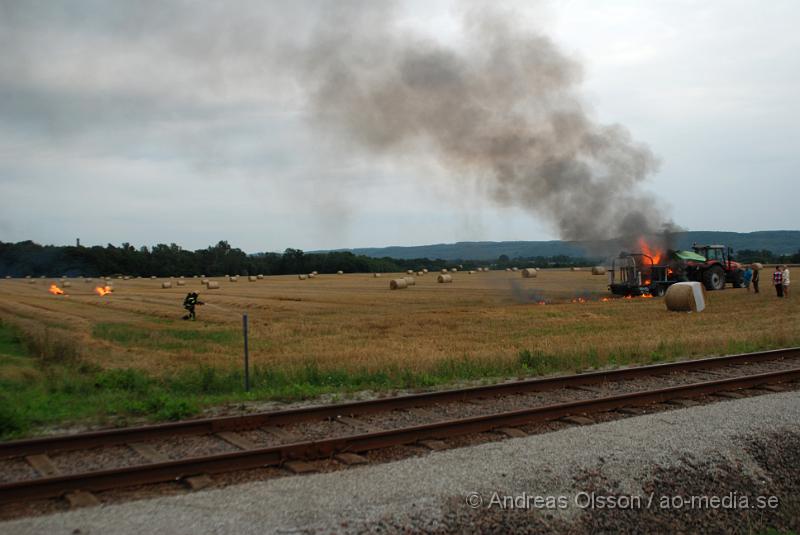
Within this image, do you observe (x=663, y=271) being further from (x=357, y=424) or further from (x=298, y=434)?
(x=298, y=434)

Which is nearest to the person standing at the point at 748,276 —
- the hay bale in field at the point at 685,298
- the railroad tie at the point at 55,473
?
the hay bale in field at the point at 685,298

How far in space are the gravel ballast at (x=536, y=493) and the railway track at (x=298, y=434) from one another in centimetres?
59

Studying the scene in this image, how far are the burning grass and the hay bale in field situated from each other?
0.56 meters

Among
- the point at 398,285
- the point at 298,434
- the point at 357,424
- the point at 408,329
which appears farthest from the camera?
the point at 398,285

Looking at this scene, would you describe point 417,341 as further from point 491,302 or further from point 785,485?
point 491,302

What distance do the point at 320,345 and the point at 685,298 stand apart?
14933 mm

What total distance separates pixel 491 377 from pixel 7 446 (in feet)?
26.8

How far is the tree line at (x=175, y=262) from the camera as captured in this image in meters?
83.3

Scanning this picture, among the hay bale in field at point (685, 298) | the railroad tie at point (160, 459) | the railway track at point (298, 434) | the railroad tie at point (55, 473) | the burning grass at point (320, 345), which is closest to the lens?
the railroad tie at point (55, 473)

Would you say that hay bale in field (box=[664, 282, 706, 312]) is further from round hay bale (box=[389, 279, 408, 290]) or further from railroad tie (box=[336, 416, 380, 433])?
round hay bale (box=[389, 279, 408, 290])

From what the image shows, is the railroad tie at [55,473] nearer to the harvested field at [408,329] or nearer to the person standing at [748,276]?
the harvested field at [408,329]

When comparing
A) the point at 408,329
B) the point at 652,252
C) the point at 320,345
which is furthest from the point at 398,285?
the point at 320,345

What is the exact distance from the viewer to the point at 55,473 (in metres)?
7.16

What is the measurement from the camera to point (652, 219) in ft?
120
